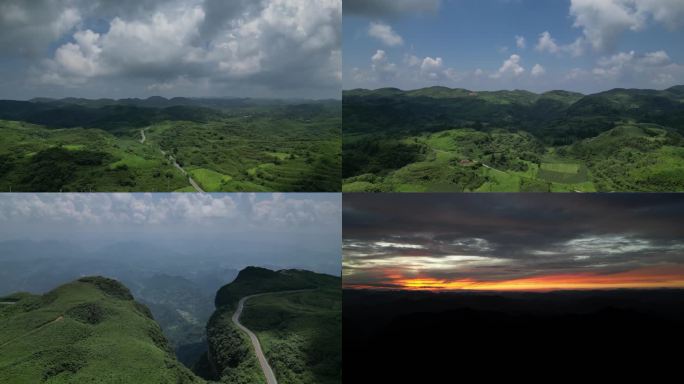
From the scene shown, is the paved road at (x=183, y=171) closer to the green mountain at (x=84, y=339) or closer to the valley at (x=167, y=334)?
the valley at (x=167, y=334)

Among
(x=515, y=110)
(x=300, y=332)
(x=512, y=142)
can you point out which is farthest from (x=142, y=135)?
(x=515, y=110)

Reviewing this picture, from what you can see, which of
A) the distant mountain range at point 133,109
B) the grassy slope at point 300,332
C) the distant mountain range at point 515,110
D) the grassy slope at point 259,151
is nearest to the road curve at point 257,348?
the grassy slope at point 300,332

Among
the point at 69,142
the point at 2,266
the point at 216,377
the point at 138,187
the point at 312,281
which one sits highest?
the point at 69,142

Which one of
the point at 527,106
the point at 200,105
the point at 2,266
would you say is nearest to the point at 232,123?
the point at 200,105

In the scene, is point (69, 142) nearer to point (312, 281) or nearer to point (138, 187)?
point (138, 187)

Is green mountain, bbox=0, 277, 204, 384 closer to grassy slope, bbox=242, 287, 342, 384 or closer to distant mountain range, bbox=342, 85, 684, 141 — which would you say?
grassy slope, bbox=242, 287, 342, 384

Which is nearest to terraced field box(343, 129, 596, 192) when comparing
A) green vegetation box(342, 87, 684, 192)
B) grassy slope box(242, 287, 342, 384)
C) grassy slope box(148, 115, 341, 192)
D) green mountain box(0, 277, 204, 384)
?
green vegetation box(342, 87, 684, 192)

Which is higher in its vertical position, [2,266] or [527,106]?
[527,106]
